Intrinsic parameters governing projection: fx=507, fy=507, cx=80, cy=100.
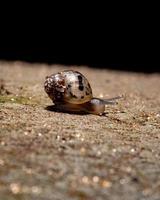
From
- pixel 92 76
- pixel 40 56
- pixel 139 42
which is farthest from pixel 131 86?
pixel 139 42

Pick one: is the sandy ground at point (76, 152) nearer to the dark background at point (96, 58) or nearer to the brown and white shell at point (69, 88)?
the brown and white shell at point (69, 88)

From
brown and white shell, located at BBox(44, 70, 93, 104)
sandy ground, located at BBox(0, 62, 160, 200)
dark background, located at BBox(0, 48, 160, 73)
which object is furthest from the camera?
dark background, located at BBox(0, 48, 160, 73)

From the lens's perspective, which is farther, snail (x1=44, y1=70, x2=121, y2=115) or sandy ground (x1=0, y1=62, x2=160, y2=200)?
snail (x1=44, y1=70, x2=121, y2=115)

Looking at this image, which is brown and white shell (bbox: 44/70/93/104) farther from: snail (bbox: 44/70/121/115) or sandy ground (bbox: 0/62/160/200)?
sandy ground (bbox: 0/62/160/200)

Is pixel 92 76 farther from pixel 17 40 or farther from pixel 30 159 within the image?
pixel 30 159

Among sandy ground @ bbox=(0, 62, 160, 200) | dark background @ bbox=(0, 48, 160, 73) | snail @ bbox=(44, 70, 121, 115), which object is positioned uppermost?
dark background @ bbox=(0, 48, 160, 73)

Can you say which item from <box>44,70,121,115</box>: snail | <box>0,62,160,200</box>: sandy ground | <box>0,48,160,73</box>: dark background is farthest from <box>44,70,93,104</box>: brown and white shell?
<box>0,48,160,73</box>: dark background

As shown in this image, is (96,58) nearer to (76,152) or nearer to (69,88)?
(69,88)
